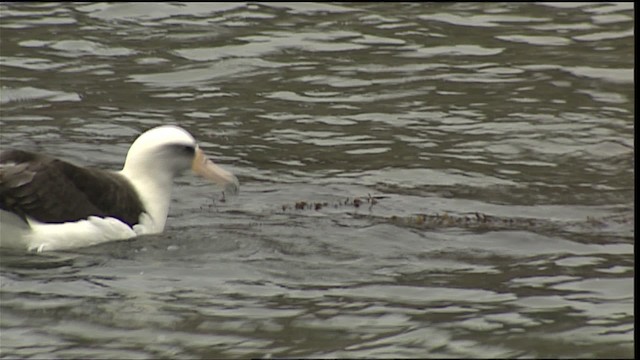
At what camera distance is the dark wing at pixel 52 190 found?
1207cm

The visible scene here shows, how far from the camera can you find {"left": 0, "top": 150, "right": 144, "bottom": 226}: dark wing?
39.6ft

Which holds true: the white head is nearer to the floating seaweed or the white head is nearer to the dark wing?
the dark wing

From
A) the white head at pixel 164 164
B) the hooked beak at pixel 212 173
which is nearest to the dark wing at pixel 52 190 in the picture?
the white head at pixel 164 164

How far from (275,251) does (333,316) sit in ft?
6.16

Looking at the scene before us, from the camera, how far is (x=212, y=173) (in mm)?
13453

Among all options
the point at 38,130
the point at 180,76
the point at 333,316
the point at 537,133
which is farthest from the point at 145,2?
the point at 333,316

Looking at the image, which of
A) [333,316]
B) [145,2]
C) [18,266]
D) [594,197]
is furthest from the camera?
[145,2]

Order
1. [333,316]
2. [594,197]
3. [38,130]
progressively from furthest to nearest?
[38,130] → [594,197] → [333,316]

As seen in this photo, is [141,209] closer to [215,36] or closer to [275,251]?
[275,251]

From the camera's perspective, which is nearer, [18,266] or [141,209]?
[18,266]

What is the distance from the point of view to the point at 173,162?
13352mm

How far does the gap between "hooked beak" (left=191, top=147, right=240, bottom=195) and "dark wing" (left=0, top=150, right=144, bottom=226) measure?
2.96 ft

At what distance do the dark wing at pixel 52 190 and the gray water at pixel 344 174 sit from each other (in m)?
0.32

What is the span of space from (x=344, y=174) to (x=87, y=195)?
2.72 metres
